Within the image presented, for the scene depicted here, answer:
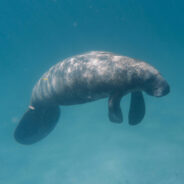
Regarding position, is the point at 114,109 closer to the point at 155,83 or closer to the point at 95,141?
the point at 155,83

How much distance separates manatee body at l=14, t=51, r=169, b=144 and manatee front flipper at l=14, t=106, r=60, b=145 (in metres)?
0.99

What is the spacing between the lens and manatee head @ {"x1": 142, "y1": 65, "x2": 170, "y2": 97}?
685cm

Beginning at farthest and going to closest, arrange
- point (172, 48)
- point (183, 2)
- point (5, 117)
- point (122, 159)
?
point (183, 2) → point (172, 48) → point (5, 117) → point (122, 159)

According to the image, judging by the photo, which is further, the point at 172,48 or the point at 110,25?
the point at 172,48

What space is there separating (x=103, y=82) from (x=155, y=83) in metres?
1.61

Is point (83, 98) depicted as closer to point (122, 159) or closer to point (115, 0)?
point (122, 159)

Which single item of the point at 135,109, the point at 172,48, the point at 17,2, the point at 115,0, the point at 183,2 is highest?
the point at 183,2

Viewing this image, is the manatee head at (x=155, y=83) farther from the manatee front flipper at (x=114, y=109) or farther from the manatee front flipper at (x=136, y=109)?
the manatee front flipper at (x=136, y=109)

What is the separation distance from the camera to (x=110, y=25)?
4288 centimetres

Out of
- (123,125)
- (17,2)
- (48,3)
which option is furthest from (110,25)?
(123,125)

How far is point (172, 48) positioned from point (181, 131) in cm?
3529

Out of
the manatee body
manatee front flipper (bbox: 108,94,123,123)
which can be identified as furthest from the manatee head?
manatee front flipper (bbox: 108,94,123,123)

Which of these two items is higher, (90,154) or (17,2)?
(17,2)

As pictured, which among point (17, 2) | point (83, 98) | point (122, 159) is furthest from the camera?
point (17, 2)
